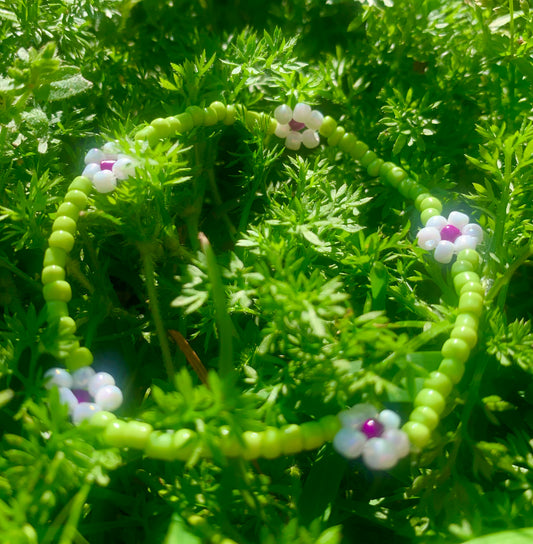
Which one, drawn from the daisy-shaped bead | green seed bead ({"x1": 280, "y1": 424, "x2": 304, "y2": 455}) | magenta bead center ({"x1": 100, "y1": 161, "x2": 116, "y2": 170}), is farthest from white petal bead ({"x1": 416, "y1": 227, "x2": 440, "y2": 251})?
magenta bead center ({"x1": 100, "y1": 161, "x2": 116, "y2": 170})

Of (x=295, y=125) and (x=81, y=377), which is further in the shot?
(x=295, y=125)

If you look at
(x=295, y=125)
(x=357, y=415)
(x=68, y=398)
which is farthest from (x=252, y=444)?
(x=295, y=125)

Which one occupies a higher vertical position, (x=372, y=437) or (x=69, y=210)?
(x=69, y=210)

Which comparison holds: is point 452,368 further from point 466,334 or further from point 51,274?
point 51,274

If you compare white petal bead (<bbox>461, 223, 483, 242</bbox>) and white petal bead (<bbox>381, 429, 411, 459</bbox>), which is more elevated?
white petal bead (<bbox>461, 223, 483, 242</bbox>)

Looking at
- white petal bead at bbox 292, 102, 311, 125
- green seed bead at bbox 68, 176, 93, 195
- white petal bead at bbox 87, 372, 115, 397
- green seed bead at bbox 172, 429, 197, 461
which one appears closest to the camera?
green seed bead at bbox 172, 429, 197, 461

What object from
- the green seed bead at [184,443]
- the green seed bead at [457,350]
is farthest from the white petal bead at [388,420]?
the green seed bead at [184,443]

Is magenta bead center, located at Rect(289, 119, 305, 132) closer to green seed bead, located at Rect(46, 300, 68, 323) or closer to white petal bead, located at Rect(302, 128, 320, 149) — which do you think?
white petal bead, located at Rect(302, 128, 320, 149)
